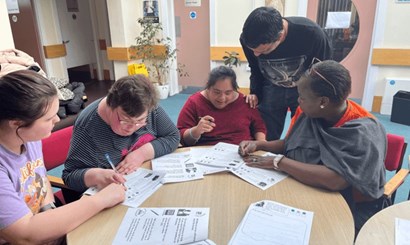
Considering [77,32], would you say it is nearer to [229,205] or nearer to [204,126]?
[204,126]

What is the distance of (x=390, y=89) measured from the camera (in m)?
4.11

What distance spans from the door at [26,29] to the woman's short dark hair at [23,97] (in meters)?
3.89

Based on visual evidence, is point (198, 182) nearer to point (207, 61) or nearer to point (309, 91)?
point (309, 91)

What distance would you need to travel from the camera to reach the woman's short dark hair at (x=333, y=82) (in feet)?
4.34

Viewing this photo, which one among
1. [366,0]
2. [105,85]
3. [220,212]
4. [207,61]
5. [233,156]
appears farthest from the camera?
[105,85]

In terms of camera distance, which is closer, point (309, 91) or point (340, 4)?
point (309, 91)

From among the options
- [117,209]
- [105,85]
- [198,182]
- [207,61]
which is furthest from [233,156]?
[105,85]

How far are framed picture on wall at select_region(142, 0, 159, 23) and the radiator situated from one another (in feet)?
11.5

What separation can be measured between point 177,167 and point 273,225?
0.57m

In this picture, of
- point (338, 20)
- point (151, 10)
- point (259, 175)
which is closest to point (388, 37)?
point (338, 20)

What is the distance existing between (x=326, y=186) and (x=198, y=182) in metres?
0.52

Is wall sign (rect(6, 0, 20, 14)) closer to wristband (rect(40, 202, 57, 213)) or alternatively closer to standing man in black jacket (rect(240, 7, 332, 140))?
standing man in black jacket (rect(240, 7, 332, 140))

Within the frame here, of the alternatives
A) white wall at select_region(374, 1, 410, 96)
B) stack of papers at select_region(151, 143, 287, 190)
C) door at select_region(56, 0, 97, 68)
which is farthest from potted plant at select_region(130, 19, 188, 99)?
stack of papers at select_region(151, 143, 287, 190)

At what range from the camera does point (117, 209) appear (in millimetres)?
1169
